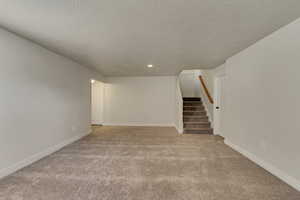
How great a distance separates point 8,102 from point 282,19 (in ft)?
13.0

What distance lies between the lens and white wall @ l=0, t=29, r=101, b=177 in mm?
2170

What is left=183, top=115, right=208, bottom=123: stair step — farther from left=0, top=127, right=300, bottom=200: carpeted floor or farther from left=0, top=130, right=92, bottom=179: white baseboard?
left=0, top=130, right=92, bottom=179: white baseboard

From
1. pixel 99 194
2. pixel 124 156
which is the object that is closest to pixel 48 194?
pixel 99 194

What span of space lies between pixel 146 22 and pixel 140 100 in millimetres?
4505

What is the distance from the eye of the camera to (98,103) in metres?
6.47

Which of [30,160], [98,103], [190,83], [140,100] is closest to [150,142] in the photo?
[30,160]

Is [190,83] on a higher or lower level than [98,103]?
higher

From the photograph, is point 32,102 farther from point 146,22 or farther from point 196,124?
point 196,124

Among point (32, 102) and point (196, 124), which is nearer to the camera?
point (32, 102)

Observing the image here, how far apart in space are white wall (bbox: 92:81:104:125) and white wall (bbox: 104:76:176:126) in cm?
18

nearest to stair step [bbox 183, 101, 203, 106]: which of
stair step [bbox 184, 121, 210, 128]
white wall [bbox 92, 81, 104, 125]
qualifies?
stair step [bbox 184, 121, 210, 128]

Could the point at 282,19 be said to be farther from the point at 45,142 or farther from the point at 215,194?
the point at 45,142

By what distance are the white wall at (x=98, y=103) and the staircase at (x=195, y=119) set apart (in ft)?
11.6

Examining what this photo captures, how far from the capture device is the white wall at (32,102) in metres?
2.17
